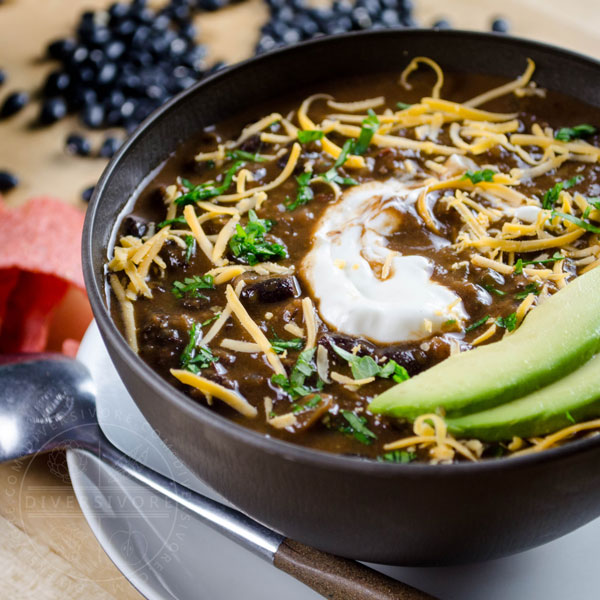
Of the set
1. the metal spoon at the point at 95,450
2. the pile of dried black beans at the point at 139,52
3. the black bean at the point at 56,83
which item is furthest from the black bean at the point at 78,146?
the metal spoon at the point at 95,450

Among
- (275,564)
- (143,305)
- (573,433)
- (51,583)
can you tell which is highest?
(573,433)

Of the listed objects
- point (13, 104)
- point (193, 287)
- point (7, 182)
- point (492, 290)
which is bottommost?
point (7, 182)

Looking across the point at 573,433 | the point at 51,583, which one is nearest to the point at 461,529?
the point at 573,433

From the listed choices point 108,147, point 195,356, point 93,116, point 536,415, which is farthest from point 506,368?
point 93,116

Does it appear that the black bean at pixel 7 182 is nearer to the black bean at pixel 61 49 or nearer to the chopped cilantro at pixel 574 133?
the black bean at pixel 61 49

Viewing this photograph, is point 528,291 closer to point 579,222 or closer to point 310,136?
point 579,222

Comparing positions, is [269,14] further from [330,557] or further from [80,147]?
[330,557]
